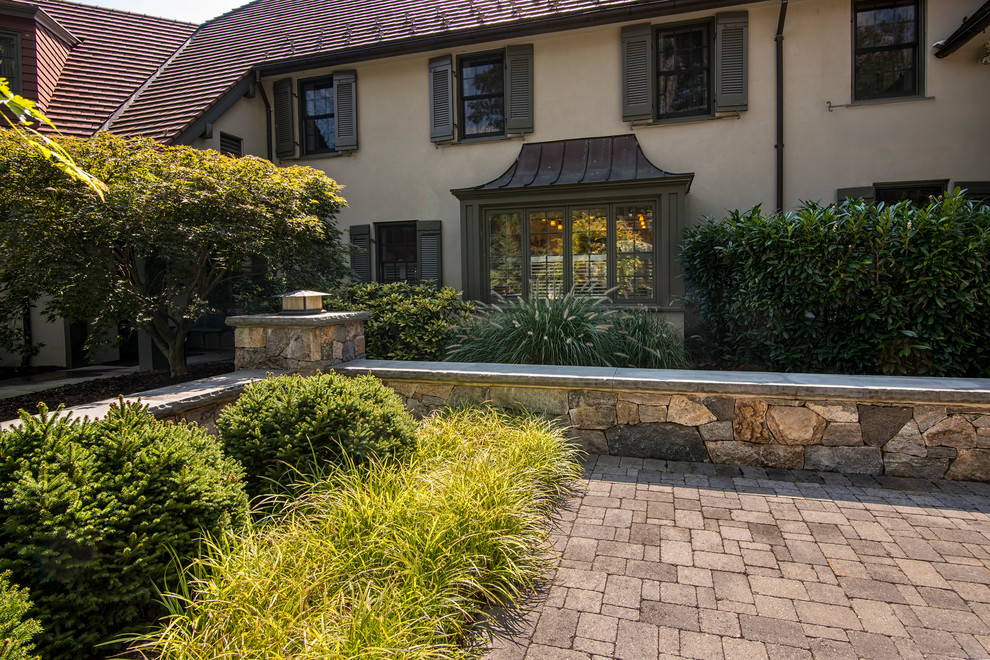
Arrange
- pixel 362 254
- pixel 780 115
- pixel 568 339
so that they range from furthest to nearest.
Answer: pixel 362 254, pixel 780 115, pixel 568 339

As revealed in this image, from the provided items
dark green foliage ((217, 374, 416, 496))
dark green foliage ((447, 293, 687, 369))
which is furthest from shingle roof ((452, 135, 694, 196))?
dark green foliage ((217, 374, 416, 496))

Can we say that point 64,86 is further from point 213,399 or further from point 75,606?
point 75,606

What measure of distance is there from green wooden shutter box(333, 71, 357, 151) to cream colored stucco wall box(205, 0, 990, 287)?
5.1 inches

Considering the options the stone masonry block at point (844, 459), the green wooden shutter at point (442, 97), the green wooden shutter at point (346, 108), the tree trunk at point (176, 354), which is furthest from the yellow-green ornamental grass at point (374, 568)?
the green wooden shutter at point (346, 108)

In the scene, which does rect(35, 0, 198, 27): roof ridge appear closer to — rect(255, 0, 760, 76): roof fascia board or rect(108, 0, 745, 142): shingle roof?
rect(108, 0, 745, 142): shingle roof

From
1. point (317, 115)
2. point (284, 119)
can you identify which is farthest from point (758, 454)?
point (284, 119)

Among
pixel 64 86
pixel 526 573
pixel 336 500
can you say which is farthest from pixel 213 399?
pixel 64 86

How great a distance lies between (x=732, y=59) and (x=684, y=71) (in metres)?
0.67

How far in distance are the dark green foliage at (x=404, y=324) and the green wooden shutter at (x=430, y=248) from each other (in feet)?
9.57

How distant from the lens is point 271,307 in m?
5.91

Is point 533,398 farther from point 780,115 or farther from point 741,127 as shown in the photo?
point 780,115

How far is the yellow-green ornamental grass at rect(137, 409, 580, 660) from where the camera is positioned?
5.96 feet

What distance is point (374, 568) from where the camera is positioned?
2.17m

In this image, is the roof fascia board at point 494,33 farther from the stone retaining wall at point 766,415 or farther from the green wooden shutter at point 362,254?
Result: the stone retaining wall at point 766,415
